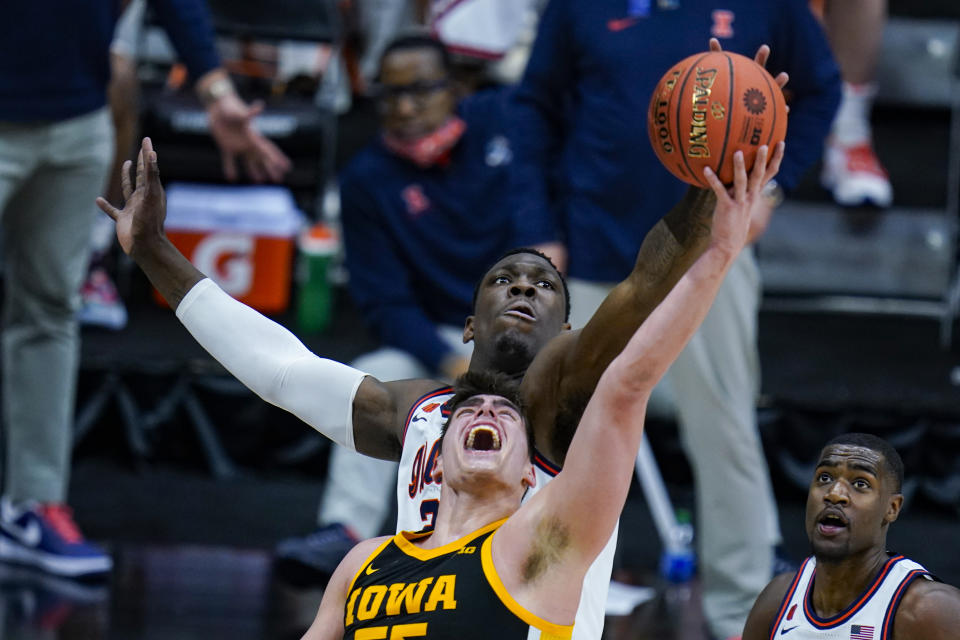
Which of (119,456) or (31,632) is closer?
(31,632)

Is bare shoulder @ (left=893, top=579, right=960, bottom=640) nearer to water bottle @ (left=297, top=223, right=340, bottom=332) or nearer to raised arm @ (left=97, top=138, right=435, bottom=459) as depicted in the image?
raised arm @ (left=97, top=138, right=435, bottom=459)

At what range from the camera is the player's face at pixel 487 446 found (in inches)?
97.3

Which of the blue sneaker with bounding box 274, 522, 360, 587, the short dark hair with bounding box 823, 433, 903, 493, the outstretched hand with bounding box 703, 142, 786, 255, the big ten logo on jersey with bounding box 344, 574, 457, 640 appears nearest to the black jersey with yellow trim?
the big ten logo on jersey with bounding box 344, 574, 457, 640

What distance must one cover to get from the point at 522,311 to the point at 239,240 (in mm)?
3302

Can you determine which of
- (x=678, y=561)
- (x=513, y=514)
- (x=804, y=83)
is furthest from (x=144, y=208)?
(x=678, y=561)

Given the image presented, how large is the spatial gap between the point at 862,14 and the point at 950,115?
4.88 ft

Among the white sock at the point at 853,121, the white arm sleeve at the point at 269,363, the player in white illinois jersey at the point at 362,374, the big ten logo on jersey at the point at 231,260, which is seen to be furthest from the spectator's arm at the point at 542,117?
the white sock at the point at 853,121

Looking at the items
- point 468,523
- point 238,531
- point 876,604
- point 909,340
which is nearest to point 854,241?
point 909,340

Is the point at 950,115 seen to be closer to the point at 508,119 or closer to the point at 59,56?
the point at 508,119

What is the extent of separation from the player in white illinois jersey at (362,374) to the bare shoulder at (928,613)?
21.6 inches

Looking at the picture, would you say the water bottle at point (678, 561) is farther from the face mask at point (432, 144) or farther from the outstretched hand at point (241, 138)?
the outstretched hand at point (241, 138)

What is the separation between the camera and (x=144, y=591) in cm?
450

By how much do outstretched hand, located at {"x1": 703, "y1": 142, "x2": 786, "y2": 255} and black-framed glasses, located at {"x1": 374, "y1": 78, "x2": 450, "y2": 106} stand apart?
2.72m

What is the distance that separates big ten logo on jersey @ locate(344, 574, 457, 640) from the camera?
2.39 meters
